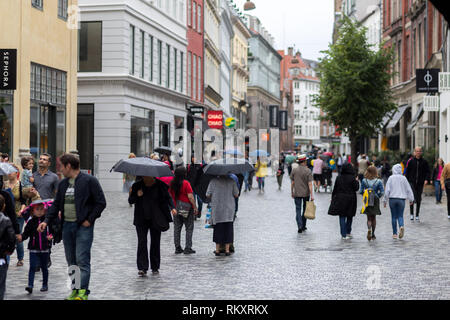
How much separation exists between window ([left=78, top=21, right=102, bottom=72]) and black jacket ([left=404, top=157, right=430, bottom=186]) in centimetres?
1733

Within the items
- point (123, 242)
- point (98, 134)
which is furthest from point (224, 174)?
point (98, 134)

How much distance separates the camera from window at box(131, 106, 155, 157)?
36.4 meters

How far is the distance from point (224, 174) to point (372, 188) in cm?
384

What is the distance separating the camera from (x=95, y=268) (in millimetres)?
11844

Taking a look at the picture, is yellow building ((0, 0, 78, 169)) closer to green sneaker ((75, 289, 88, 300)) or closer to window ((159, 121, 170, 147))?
window ((159, 121, 170, 147))

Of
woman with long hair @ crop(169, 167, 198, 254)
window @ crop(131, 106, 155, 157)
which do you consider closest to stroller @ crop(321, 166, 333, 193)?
window @ crop(131, 106, 155, 157)

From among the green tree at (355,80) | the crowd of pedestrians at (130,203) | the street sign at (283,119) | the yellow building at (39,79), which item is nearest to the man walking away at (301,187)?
the crowd of pedestrians at (130,203)

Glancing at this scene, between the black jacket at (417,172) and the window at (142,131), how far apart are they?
1706 centimetres

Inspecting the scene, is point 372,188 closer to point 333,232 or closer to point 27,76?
point 333,232

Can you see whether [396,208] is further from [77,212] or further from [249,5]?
[249,5]

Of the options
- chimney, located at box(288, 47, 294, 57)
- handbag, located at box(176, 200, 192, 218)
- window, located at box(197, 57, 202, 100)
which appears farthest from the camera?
chimney, located at box(288, 47, 294, 57)

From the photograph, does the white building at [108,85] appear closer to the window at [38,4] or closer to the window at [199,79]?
the window at [38,4]

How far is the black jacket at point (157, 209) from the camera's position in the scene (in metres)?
11.3

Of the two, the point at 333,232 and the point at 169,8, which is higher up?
the point at 169,8
